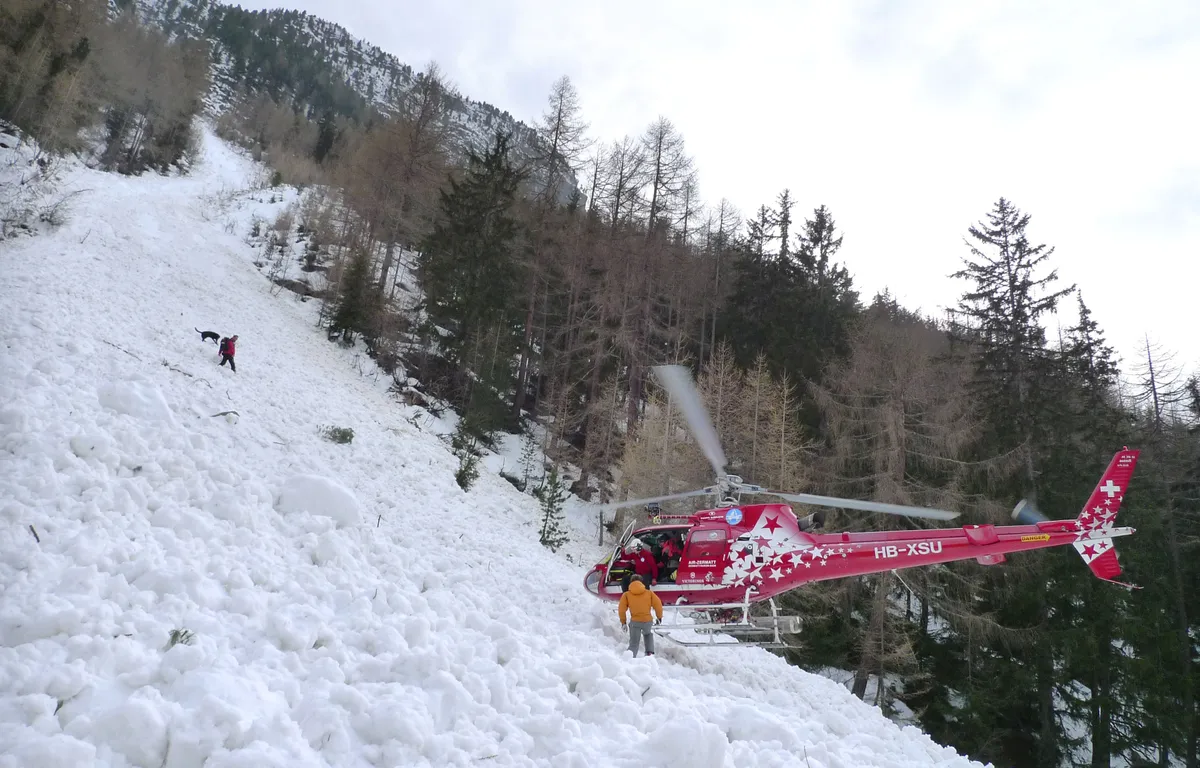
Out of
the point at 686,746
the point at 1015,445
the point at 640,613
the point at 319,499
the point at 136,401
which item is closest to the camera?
the point at 686,746

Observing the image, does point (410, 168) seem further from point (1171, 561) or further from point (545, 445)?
point (1171, 561)

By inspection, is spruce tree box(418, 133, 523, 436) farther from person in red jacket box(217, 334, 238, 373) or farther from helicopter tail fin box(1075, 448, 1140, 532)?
helicopter tail fin box(1075, 448, 1140, 532)

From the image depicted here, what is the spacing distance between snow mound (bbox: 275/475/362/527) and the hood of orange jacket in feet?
12.9

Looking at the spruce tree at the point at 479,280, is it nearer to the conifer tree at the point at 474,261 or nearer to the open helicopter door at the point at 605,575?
the conifer tree at the point at 474,261

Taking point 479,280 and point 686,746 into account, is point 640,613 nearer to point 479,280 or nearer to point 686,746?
point 686,746

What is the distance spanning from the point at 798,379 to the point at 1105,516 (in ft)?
56.0

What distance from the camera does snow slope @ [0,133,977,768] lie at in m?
3.87

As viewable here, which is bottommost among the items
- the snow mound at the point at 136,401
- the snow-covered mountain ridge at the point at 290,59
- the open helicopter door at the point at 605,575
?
the open helicopter door at the point at 605,575

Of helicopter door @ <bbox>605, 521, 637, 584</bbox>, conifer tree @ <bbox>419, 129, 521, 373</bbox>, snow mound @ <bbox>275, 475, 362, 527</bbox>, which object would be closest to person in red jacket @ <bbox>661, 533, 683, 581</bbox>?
helicopter door @ <bbox>605, 521, 637, 584</bbox>

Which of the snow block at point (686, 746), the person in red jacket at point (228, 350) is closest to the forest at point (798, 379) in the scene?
the person in red jacket at point (228, 350)

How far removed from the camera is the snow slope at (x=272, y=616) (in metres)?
3.87

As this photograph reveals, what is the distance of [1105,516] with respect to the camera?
30.0 ft

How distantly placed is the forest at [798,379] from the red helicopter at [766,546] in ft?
28.5

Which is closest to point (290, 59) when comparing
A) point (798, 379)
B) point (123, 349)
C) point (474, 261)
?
point (474, 261)
